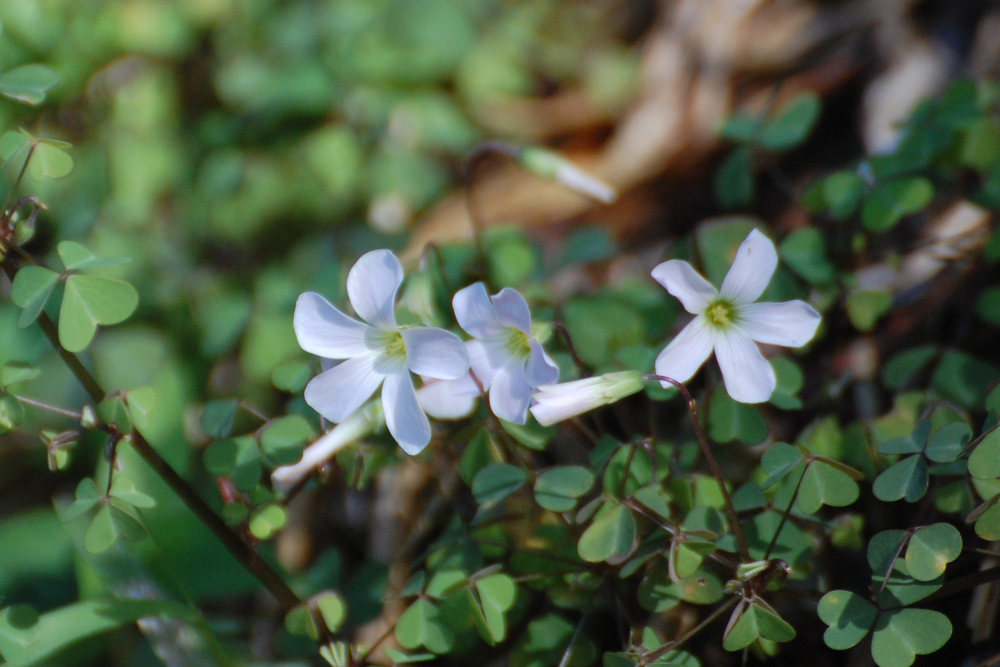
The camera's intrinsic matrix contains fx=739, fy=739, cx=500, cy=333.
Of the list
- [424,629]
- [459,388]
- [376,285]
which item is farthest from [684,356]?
[424,629]

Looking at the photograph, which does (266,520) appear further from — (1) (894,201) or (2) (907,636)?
(1) (894,201)

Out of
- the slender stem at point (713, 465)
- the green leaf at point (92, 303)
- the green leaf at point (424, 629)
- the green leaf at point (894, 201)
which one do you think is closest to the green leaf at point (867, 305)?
the green leaf at point (894, 201)

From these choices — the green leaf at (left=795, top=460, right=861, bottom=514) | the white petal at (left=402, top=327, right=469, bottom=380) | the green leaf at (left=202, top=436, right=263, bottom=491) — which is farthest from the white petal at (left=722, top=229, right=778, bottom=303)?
the green leaf at (left=202, top=436, right=263, bottom=491)

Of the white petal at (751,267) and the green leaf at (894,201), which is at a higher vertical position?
the white petal at (751,267)

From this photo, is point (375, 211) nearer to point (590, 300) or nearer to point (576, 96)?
point (576, 96)

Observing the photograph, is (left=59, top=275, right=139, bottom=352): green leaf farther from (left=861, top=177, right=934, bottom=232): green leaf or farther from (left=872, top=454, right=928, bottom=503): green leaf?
(left=861, top=177, right=934, bottom=232): green leaf

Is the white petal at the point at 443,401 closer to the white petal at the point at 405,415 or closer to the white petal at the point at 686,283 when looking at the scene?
the white petal at the point at 405,415

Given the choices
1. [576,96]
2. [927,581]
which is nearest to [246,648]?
[927,581]

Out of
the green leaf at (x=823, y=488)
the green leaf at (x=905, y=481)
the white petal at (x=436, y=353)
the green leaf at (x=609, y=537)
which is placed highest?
the white petal at (x=436, y=353)
